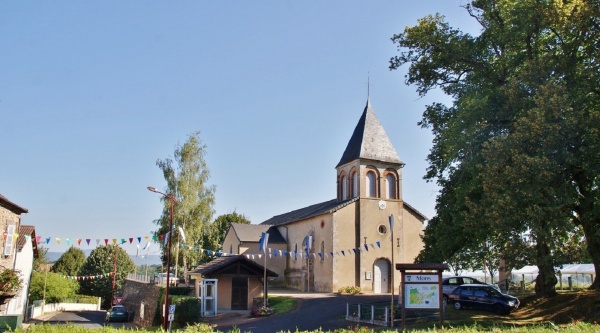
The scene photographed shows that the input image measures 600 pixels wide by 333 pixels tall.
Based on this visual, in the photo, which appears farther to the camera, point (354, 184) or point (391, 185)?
point (391, 185)

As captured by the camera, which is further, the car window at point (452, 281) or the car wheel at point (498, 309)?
the car window at point (452, 281)

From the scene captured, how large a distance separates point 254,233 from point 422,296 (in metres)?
31.1

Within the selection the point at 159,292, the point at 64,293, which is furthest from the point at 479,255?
the point at 64,293

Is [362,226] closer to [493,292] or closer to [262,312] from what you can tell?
[262,312]

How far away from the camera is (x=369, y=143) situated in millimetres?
40969

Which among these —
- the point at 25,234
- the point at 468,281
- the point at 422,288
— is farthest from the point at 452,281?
the point at 25,234

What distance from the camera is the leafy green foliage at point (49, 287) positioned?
4916 centimetres

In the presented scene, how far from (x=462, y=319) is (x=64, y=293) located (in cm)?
4397

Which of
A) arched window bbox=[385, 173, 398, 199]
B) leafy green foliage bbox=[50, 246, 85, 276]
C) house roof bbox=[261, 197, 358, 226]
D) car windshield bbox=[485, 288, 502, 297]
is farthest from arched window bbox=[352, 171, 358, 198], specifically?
leafy green foliage bbox=[50, 246, 85, 276]

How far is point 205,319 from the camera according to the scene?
3039 centimetres

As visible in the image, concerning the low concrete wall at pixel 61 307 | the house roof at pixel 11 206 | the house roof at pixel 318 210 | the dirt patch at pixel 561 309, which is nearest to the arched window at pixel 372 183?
the house roof at pixel 318 210

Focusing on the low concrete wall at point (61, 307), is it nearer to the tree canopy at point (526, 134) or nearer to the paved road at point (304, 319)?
the paved road at point (304, 319)

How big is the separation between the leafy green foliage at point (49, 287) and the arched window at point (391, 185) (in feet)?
101

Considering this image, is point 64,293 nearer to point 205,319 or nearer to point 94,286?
point 94,286
